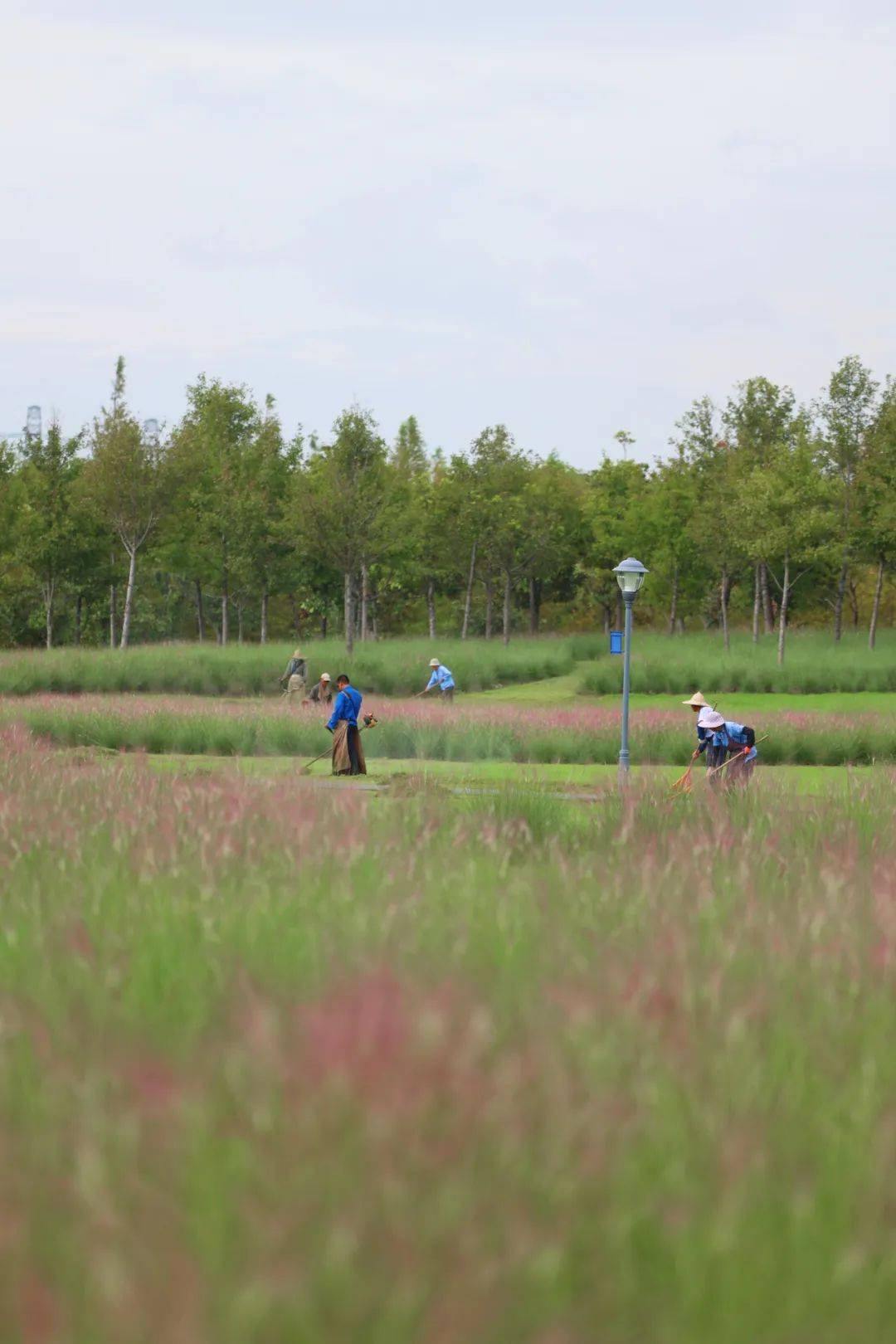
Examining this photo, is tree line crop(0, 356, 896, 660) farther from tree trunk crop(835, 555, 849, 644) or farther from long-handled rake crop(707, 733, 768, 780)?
long-handled rake crop(707, 733, 768, 780)

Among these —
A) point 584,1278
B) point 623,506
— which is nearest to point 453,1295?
point 584,1278

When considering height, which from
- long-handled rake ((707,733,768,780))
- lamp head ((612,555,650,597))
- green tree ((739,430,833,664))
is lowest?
long-handled rake ((707,733,768,780))

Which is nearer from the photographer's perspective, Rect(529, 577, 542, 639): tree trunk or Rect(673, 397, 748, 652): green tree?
Rect(673, 397, 748, 652): green tree

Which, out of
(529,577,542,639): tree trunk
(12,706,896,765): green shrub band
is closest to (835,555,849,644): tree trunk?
(529,577,542,639): tree trunk

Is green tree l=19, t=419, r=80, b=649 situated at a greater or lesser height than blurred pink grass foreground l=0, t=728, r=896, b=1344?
greater

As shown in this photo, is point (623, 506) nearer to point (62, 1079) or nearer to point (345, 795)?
point (345, 795)

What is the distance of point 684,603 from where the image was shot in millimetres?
74188

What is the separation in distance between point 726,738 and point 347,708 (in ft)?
18.9

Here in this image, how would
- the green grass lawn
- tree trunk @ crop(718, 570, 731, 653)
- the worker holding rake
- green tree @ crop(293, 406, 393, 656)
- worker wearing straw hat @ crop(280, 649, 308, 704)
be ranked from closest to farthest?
the worker holding rake < the green grass lawn < worker wearing straw hat @ crop(280, 649, 308, 704) < green tree @ crop(293, 406, 393, 656) < tree trunk @ crop(718, 570, 731, 653)

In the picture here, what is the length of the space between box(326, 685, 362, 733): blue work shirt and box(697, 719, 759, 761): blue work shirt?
5378 millimetres

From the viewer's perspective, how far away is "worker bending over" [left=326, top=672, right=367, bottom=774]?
20.8 meters

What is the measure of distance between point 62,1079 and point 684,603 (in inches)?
2836

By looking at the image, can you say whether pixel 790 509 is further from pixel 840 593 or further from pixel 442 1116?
pixel 442 1116

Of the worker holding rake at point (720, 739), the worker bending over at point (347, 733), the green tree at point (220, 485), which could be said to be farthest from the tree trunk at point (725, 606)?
the worker holding rake at point (720, 739)
